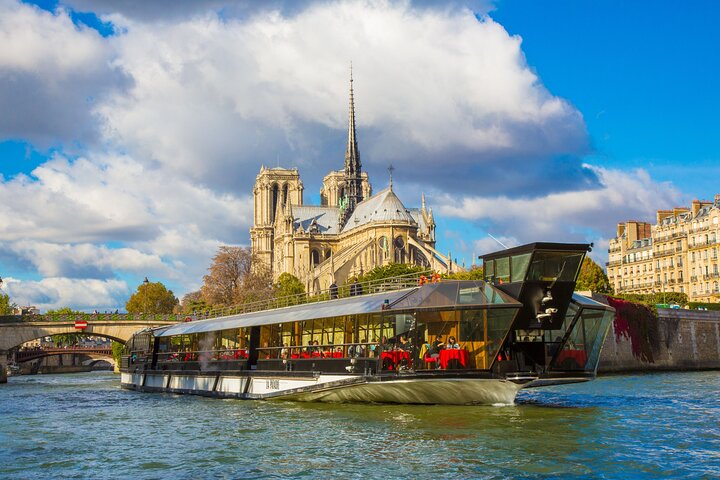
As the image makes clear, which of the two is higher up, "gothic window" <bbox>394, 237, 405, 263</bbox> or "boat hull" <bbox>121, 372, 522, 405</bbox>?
"gothic window" <bbox>394, 237, 405, 263</bbox>

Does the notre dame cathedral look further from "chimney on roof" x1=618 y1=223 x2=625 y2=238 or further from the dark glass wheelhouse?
the dark glass wheelhouse

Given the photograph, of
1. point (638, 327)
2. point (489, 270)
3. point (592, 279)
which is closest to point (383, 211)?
point (592, 279)

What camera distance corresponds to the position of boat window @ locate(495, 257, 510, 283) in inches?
981

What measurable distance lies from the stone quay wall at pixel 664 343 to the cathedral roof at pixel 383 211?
6098cm

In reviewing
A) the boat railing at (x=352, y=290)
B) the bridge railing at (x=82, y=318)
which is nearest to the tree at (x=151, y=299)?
the bridge railing at (x=82, y=318)

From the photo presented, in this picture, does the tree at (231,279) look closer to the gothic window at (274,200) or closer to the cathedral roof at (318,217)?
the cathedral roof at (318,217)

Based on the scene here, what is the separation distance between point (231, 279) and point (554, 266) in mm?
64289

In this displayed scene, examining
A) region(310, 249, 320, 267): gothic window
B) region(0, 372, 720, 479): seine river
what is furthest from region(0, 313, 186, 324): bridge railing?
region(310, 249, 320, 267): gothic window

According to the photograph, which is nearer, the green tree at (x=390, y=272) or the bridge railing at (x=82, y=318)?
the bridge railing at (x=82, y=318)

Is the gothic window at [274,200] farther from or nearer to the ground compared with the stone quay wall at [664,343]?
farther from the ground

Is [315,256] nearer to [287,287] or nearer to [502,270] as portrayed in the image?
[287,287]

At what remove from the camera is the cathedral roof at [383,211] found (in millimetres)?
127625

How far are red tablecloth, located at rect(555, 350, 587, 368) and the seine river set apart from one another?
1332 millimetres

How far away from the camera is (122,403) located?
115ft
